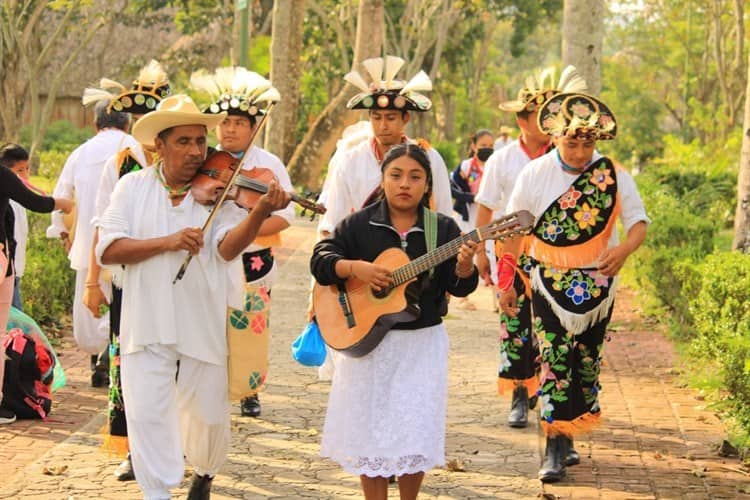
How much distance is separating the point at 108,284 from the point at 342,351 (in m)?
2.99

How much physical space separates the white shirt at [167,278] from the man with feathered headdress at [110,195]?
34.1 inches

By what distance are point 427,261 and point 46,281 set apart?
7.33 meters

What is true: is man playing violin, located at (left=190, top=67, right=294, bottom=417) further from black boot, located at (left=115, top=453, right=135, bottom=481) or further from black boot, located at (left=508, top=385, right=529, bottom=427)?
black boot, located at (left=508, top=385, right=529, bottom=427)

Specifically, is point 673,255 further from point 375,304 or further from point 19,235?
point 375,304

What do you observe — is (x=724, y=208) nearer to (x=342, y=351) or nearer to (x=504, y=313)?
(x=504, y=313)

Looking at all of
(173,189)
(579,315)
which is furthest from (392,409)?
(579,315)

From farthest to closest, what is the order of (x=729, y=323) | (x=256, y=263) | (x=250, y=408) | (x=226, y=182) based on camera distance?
(x=250, y=408)
(x=256, y=263)
(x=729, y=323)
(x=226, y=182)

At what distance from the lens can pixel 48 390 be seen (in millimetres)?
9219

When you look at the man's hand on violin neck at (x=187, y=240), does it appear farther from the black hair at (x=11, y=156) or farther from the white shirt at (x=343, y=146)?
the black hair at (x=11, y=156)

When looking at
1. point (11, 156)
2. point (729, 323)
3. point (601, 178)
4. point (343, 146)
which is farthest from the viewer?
point (11, 156)

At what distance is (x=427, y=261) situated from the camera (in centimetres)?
603

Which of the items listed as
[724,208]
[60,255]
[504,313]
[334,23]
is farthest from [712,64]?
[504,313]

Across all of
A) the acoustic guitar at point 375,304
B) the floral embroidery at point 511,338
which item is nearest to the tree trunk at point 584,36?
the floral embroidery at point 511,338

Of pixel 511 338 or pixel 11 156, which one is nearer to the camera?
pixel 511 338
